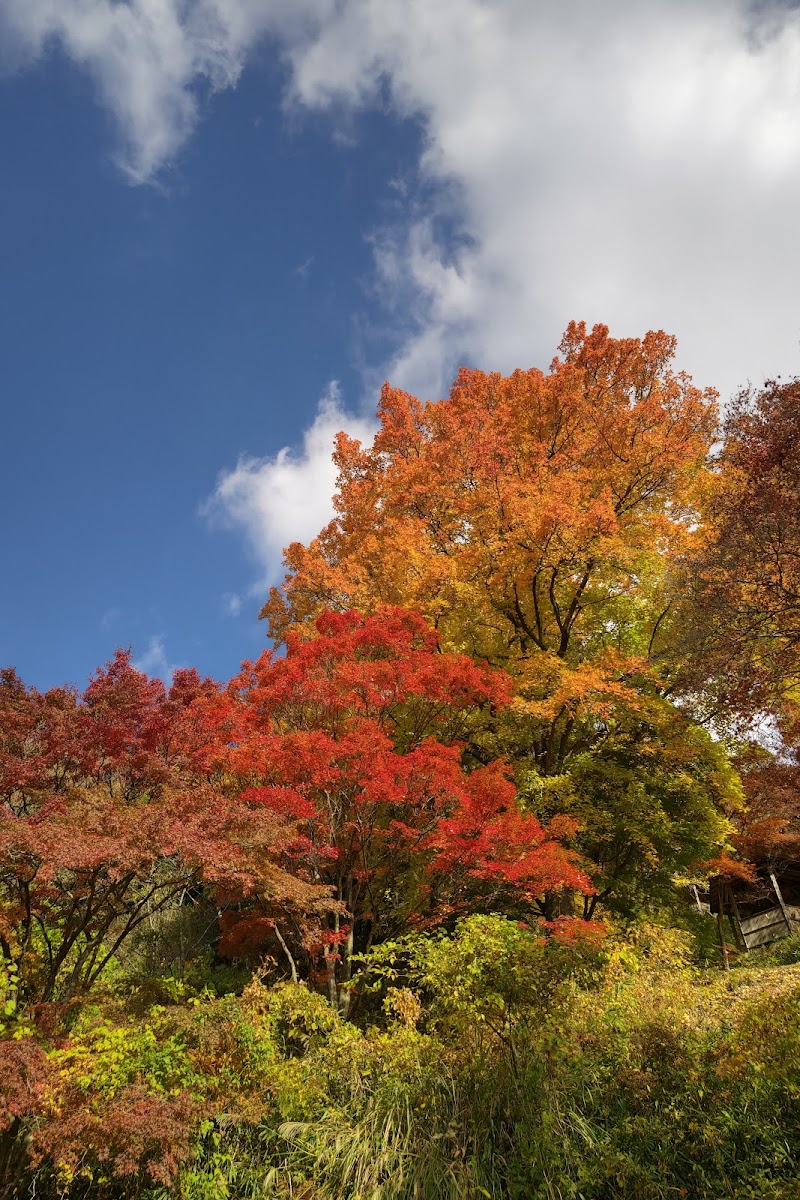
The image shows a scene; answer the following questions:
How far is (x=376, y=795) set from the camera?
373 inches

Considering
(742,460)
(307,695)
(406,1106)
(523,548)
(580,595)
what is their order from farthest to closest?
(580,595)
(523,548)
(307,695)
(742,460)
(406,1106)

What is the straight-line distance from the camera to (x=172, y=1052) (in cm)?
654

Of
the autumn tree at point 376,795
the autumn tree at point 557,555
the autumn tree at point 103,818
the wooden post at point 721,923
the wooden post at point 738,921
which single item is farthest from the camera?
the wooden post at point 738,921

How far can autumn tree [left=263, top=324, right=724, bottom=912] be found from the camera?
13031mm

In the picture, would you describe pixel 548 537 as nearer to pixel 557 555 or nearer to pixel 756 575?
pixel 557 555

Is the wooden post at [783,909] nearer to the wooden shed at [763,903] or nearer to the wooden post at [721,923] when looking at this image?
the wooden shed at [763,903]

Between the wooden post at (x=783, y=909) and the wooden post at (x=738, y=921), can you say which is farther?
the wooden post at (x=783, y=909)

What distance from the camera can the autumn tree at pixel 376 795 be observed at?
9.62m

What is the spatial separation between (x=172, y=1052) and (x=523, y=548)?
1031 centimetres

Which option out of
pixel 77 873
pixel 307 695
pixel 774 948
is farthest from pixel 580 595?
pixel 774 948

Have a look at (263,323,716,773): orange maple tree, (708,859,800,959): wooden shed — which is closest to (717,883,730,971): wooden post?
(708,859,800,959): wooden shed

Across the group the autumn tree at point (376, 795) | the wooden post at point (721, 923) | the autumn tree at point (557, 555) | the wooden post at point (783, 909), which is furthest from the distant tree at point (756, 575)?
the wooden post at point (783, 909)

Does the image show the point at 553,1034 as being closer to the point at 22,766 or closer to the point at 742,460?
the point at 22,766

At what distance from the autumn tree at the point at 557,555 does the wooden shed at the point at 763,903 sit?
9848mm
